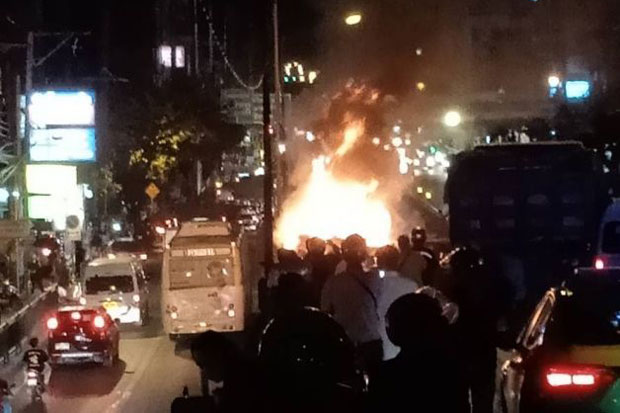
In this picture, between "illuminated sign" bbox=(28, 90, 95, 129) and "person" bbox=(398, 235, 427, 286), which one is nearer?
"person" bbox=(398, 235, 427, 286)

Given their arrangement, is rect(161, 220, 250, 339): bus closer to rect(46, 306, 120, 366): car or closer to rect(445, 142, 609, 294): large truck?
rect(46, 306, 120, 366): car

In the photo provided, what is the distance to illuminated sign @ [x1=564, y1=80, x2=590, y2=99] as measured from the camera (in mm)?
65056

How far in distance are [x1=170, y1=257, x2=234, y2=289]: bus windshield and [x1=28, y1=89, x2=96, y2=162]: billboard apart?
57.6 feet

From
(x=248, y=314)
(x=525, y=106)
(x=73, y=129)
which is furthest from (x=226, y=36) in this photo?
(x=248, y=314)

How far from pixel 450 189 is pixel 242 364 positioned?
72.6 feet

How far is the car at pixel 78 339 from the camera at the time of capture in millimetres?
23750

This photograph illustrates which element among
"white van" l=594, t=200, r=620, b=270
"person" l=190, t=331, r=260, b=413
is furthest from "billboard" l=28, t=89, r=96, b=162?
"person" l=190, t=331, r=260, b=413

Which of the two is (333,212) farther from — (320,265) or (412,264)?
(412,264)

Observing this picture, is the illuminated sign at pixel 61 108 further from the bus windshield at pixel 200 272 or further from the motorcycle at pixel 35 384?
the motorcycle at pixel 35 384

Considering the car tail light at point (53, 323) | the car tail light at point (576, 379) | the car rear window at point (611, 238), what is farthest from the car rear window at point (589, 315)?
the car tail light at point (53, 323)

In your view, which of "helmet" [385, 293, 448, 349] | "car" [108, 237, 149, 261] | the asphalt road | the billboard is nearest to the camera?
"helmet" [385, 293, 448, 349]

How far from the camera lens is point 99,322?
23891 millimetres

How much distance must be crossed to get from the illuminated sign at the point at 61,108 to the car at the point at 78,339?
22.7 meters

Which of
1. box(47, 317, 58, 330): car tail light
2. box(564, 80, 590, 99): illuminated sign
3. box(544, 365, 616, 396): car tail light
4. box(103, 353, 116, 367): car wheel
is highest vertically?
box(564, 80, 590, 99): illuminated sign
